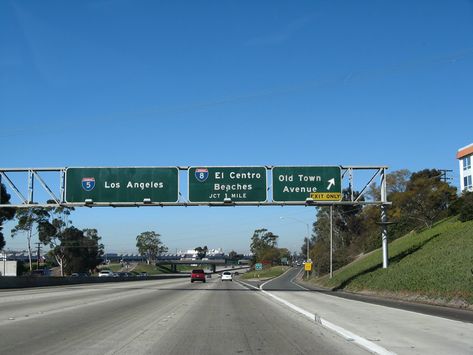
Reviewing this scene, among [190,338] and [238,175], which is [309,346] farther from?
[238,175]

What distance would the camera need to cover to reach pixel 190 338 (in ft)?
39.8

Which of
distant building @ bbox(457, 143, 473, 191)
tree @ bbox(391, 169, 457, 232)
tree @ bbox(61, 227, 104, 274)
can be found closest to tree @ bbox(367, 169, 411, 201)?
distant building @ bbox(457, 143, 473, 191)

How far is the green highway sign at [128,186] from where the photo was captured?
1401 inches

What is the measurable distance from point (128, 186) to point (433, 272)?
19.0 metres

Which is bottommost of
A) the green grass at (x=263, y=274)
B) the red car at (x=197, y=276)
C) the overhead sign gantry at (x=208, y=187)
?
the green grass at (x=263, y=274)

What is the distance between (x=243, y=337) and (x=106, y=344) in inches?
121

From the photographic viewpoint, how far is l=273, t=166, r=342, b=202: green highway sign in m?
35.2

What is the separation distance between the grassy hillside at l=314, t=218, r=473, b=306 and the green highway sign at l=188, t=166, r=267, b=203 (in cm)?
906

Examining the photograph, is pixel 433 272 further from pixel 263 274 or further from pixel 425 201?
pixel 263 274

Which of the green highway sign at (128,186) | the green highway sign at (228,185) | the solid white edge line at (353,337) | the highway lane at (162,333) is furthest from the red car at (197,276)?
the solid white edge line at (353,337)

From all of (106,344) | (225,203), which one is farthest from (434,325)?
(225,203)

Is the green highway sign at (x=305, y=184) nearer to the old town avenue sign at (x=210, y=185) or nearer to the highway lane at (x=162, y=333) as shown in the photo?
the old town avenue sign at (x=210, y=185)

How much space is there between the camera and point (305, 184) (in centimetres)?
3534

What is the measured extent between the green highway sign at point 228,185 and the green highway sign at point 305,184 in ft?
3.14
